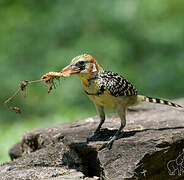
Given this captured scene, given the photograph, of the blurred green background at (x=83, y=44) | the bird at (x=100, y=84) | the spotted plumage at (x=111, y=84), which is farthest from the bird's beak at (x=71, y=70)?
the blurred green background at (x=83, y=44)

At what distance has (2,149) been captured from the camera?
27.2 ft

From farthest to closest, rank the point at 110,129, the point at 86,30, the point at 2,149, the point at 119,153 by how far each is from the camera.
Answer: the point at 86,30 → the point at 2,149 → the point at 110,129 → the point at 119,153

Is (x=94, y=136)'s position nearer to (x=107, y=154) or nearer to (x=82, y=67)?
(x=107, y=154)

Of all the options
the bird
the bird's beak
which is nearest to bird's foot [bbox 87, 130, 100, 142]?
the bird

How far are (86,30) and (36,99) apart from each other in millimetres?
2980

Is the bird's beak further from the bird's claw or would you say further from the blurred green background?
the blurred green background

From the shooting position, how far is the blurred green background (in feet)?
35.2

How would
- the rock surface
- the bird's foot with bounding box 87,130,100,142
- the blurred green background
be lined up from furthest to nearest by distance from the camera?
the blurred green background, the bird's foot with bounding box 87,130,100,142, the rock surface

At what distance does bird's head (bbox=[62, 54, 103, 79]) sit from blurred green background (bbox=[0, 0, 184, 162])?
4877 mm

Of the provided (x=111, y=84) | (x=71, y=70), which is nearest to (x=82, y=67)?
(x=71, y=70)

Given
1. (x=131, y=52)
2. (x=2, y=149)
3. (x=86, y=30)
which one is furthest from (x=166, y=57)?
(x=2, y=149)

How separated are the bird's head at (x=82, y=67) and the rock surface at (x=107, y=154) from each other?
0.79 meters

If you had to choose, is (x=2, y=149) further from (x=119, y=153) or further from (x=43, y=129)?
(x=119, y=153)

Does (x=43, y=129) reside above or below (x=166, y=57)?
below
